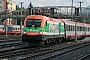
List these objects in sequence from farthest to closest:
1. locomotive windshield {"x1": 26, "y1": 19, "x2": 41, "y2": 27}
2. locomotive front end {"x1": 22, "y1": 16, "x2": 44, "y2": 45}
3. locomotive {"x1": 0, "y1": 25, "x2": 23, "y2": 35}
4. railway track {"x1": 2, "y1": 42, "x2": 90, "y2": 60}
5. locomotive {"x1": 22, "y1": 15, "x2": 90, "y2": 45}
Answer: locomotive {"x1": 0, "y1": 25, "x2": 23, "y2": 35} < locomotive windshield {"x1": 26, "y1": 19, "x2": 41, "y2": 27} < locomotive {"x1": 22, "y1": 15, "x2": 90, "y2": 45} < locomotive front end {"x1": 22, "y1": 16, "x2": 44, "y2": 45} < railway track {"x1": 2, "y1": 42, "x2": 90, "y2": 60}

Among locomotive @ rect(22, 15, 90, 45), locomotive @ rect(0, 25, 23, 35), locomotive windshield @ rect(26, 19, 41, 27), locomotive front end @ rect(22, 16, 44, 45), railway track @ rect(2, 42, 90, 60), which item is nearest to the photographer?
railway track @ rect(2, 42, 90, 60)

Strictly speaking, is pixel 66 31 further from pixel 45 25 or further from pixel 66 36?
pixel 45 25

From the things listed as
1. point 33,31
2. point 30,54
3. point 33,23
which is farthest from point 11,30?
point 30,54

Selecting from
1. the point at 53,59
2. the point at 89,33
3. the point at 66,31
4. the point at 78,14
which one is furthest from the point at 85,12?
the point at 53,59

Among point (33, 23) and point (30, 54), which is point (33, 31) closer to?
point (33, 23)

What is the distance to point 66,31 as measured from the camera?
39469mm

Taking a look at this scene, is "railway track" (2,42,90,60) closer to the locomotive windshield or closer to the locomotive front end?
the locomotive front end

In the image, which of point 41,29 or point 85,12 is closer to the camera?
point 41,29

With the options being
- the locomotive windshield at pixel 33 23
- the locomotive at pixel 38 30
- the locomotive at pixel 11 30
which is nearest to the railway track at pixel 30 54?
the locomotive at pixel 38 30

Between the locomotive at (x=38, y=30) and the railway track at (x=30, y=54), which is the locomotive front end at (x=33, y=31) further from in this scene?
the railway track at (x=30, y=54)

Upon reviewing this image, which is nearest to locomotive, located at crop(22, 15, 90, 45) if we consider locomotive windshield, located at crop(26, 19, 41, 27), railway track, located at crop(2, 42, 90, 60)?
locomotive windshield, located at crop(26, 19, 41, 27)

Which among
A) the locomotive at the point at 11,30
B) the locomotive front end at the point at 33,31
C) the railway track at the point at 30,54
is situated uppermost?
the locomotive front end at the point at 33,31

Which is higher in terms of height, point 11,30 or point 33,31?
point 33,31

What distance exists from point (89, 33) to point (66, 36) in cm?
2518
